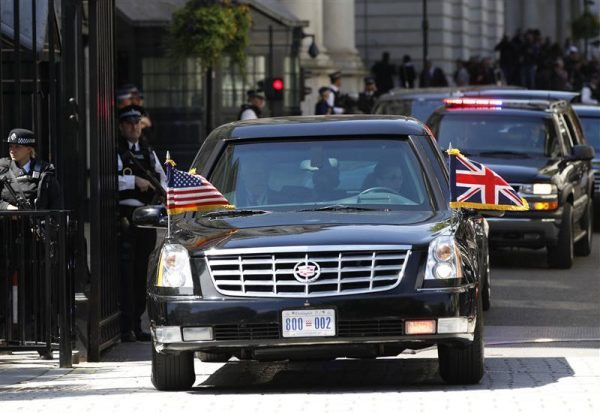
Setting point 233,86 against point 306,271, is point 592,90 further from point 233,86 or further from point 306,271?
point 306,271

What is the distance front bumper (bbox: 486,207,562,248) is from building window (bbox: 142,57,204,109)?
1979 cm

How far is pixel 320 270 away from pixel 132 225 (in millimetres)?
4169

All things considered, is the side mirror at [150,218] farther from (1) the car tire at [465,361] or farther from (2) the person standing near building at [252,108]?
(2) the person standing near building at [252,108]

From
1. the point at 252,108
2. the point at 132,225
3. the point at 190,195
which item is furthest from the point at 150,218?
the point at 252,108

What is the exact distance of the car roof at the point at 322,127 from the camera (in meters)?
11.5

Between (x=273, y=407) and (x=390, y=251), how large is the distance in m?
1.13

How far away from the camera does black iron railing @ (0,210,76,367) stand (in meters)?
12.1

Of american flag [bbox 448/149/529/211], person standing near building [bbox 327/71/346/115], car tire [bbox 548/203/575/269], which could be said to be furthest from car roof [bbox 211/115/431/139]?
person standing near building [bbox 327/71/346/115]

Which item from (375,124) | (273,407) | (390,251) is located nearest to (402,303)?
(390,251)

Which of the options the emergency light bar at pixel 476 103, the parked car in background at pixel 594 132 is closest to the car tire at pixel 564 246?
the emergency light bar at pixel 476 103

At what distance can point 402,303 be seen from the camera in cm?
993

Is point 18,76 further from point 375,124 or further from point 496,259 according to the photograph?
point 496,259

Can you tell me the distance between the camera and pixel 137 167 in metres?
14.0

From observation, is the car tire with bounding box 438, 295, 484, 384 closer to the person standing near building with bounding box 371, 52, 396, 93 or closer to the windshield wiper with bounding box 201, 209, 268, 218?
the windshield wiper with bounding box 201, 209, 268, 218
